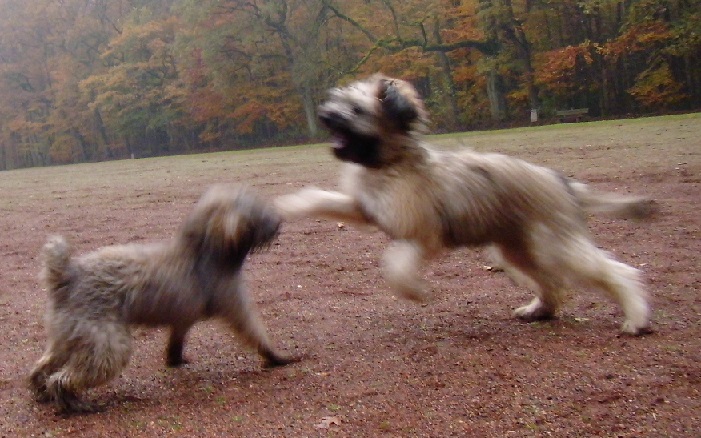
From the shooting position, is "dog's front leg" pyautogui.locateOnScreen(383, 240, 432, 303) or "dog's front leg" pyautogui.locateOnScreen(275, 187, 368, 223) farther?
"dog's front leg" pyautogui.locateOnScreen(275, 187, 368, 223)

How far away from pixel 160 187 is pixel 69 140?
137 feet

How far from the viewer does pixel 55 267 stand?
12.4ft

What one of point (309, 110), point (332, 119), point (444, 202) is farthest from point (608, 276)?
point (309, 110)

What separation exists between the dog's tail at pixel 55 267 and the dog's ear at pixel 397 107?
2043mm

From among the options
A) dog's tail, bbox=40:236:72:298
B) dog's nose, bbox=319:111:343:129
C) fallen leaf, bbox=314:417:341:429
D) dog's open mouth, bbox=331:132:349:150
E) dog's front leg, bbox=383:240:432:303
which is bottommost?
fallen leaf, bbox=314:417:341:429

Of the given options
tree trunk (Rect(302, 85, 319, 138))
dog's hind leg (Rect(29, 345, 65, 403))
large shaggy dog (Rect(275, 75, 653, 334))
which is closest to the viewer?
dog's hind leg (Rect(29, 345, 65, 403))

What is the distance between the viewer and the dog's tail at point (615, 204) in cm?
474

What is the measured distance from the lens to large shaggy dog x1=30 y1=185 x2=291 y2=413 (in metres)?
3.67

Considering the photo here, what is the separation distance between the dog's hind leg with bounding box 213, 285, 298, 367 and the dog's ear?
1.40m

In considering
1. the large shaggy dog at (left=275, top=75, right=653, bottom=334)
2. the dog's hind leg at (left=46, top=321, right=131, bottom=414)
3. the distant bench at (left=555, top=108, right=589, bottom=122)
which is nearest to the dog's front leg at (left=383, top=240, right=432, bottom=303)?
the large shaggy dog at (left=275, top=75, right=653, bottom=334)

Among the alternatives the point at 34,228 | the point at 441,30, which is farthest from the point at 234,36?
the point at 34,228

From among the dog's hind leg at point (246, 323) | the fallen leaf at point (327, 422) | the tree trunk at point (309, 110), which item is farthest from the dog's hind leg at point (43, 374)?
the tree trunk at point (309, 110)

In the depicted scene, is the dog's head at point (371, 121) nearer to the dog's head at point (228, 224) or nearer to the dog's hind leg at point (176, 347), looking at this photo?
the dog's head at point (228, 224)

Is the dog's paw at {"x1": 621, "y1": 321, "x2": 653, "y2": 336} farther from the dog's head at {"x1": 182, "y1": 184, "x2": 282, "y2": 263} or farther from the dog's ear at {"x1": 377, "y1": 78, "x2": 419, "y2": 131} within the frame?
the dog's head at {"x1": 182, "y1": 184, "x2": 282, "y2": 263}
